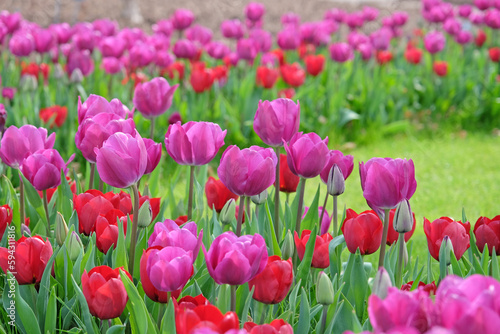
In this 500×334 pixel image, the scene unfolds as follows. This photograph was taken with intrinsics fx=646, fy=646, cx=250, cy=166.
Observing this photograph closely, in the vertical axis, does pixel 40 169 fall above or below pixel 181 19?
above

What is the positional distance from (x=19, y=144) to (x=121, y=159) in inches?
23.7

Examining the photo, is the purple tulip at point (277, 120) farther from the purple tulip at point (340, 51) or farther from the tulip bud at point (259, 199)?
the purple tulip at point (340, 51)

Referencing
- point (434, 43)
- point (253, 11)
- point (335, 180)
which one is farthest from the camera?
point (253, 11)

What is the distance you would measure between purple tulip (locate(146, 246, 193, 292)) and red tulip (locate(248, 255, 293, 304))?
0.16 meters

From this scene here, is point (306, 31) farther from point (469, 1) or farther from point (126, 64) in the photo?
point (469, 1)

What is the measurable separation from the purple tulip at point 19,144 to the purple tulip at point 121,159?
20.4 inches

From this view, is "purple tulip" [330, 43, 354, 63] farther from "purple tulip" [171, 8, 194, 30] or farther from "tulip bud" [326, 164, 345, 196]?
"tulip bud" [326, 164, 345, 196]

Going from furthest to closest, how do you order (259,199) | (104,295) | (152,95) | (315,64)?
(315,64) < (152,95) < (259,199) < (104,295)

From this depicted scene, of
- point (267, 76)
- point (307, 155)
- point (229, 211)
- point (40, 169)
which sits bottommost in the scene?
point (267, 76)

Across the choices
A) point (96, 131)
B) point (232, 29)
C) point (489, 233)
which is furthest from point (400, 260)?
point (232, 29)

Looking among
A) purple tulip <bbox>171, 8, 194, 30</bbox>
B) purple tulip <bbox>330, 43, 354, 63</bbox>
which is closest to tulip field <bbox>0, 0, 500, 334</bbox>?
purple tulip <bbox>330, 43, 354, 63</bbox>

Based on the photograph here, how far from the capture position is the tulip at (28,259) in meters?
1.52

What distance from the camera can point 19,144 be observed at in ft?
6.32

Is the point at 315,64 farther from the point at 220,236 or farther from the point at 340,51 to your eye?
the point at 220,236
